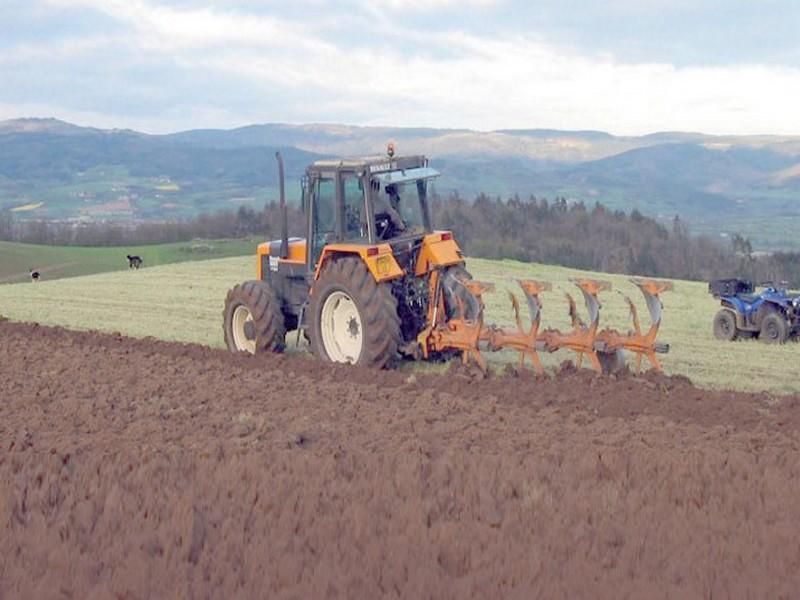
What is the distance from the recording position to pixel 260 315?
12.5 m

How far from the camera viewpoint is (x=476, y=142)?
146 metres

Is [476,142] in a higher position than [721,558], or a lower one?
higher

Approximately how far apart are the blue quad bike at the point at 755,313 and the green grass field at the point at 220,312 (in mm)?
314

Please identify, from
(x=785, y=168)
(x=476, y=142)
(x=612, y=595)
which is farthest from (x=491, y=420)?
(x=476, y=142)

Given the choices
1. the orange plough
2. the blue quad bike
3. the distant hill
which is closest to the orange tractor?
the orange plough

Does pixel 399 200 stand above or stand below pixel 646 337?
above

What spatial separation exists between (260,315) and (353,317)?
4.59 ft

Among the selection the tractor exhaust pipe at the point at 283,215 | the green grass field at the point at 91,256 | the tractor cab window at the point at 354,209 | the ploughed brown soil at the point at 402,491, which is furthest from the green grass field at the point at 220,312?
the green grass field at the point at 91,256

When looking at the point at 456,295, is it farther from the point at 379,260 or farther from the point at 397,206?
the point at 397,206

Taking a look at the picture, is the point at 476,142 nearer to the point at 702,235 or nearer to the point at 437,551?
the point at 702,235

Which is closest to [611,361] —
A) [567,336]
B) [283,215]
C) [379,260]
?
[567,336]

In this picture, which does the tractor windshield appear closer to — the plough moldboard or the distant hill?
the plough moldboard

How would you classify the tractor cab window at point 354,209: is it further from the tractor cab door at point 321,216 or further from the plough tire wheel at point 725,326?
the plough tire wheel at point 725,326

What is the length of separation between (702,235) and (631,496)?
47294mm
